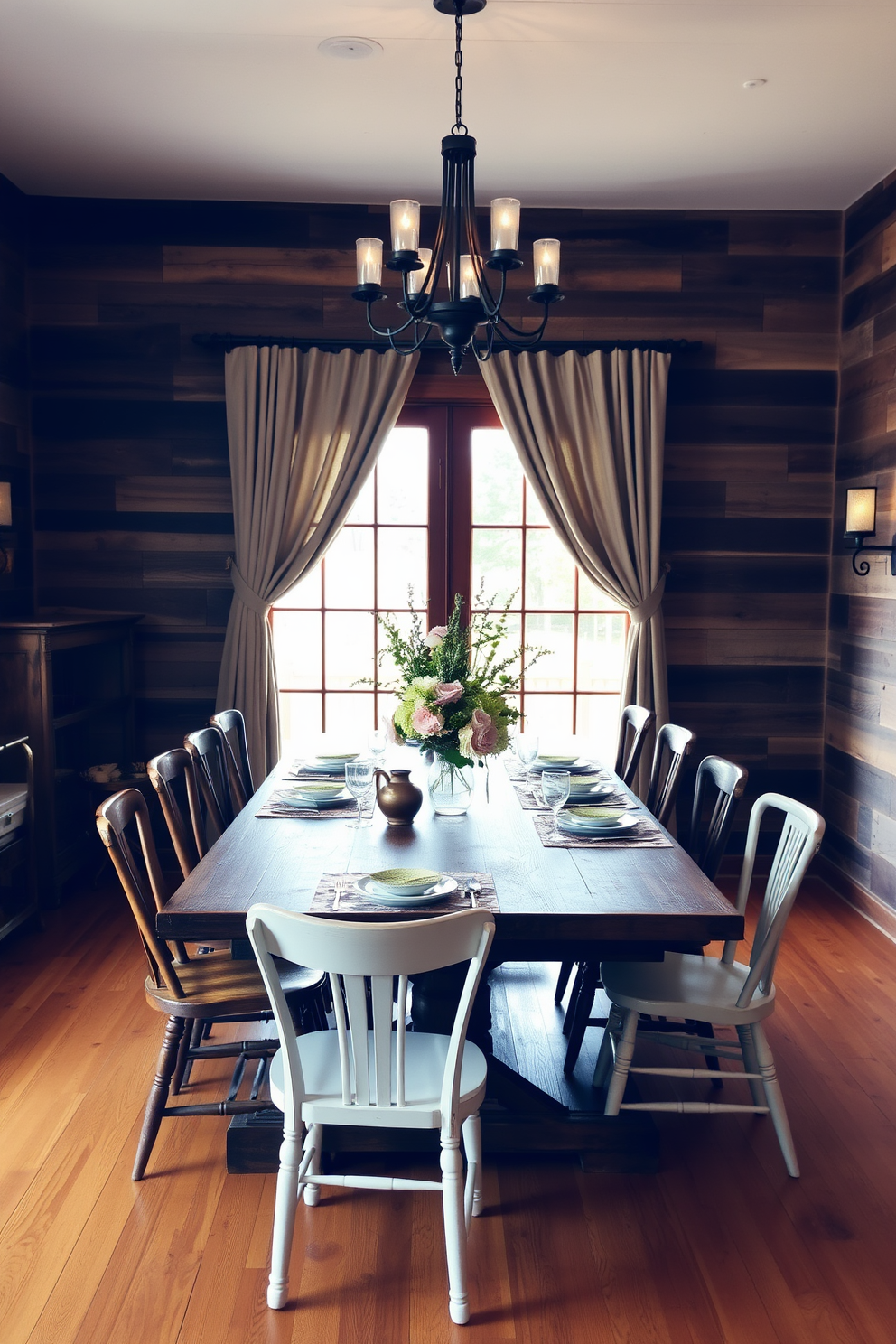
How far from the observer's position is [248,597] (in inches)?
189

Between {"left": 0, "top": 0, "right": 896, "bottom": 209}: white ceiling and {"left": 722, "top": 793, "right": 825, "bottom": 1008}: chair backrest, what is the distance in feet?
7.88

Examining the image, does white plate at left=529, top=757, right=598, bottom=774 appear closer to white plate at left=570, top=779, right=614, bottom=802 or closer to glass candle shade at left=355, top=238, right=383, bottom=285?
white plate at left=570, top=779, right=614, bottom=802

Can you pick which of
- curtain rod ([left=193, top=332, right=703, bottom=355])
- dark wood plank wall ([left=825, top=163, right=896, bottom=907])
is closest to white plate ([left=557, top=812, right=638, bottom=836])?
dark wood plank wall ([left=825, top=163, right=896, bottom=907])

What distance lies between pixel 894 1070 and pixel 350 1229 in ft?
5.67

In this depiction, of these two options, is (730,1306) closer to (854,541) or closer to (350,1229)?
(350,1229)

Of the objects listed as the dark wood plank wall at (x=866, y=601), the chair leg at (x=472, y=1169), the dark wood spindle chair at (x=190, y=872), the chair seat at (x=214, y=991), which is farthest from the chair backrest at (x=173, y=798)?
the dark wood plank wall at (x=866, y=601)

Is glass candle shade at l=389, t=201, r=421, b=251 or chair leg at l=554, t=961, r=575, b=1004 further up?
glass candle shade at l=389, t=201, r=421, b=251

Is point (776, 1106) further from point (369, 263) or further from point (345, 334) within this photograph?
point (345, 334)

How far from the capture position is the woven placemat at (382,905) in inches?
86.3

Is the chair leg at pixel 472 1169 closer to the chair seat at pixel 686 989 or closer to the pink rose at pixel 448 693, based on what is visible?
the chair seat at pixel 686 989

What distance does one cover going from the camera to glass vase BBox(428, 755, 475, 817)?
304cm

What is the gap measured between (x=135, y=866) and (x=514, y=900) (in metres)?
0.91

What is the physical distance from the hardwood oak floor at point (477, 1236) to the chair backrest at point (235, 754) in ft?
2.84

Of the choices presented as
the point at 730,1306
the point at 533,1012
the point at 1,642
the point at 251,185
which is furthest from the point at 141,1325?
the point at 251,185
